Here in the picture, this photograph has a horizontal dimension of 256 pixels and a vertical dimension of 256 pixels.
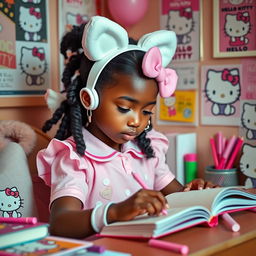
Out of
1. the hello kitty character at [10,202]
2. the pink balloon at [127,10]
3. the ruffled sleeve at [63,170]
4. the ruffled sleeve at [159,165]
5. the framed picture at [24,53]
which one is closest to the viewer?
the ruffled sleeve at [63,170]

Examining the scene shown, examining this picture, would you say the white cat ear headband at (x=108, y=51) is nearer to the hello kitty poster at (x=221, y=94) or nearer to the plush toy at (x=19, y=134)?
the plush toy at (x=19, y=134)

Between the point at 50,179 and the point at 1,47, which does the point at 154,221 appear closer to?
the point at 50,179

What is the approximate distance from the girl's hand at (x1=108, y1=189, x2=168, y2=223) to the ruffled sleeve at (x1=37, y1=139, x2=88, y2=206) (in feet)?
0.59

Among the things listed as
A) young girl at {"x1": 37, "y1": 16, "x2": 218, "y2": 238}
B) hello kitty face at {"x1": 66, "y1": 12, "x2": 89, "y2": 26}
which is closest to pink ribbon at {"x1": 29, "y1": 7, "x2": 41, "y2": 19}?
hello kitty face at {"x1": 66, "y1": 12, "x2": 89, "y2": 26}

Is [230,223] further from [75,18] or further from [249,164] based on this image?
[75,18]

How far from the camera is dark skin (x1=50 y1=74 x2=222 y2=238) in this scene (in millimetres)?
986

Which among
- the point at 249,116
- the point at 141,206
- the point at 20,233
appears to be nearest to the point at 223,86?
the point at 249,116

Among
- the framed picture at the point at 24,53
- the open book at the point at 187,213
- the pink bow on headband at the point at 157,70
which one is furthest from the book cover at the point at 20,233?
the framed picture at the point at 24,53

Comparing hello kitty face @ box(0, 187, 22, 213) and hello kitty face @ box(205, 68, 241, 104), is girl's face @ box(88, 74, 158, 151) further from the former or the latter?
hello kitty face @ box(205, 68, 241, 104)

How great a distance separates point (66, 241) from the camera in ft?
A: 2.72

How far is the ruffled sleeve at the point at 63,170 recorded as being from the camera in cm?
109

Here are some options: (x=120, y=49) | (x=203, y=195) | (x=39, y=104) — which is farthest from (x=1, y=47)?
(x=203, y=195)

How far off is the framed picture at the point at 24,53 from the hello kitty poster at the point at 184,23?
377 millimetres

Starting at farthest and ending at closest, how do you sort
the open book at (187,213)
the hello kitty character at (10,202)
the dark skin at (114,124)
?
the hello kitty character at (10,202), the dark skin at (114,124), the open book at (187,213)
